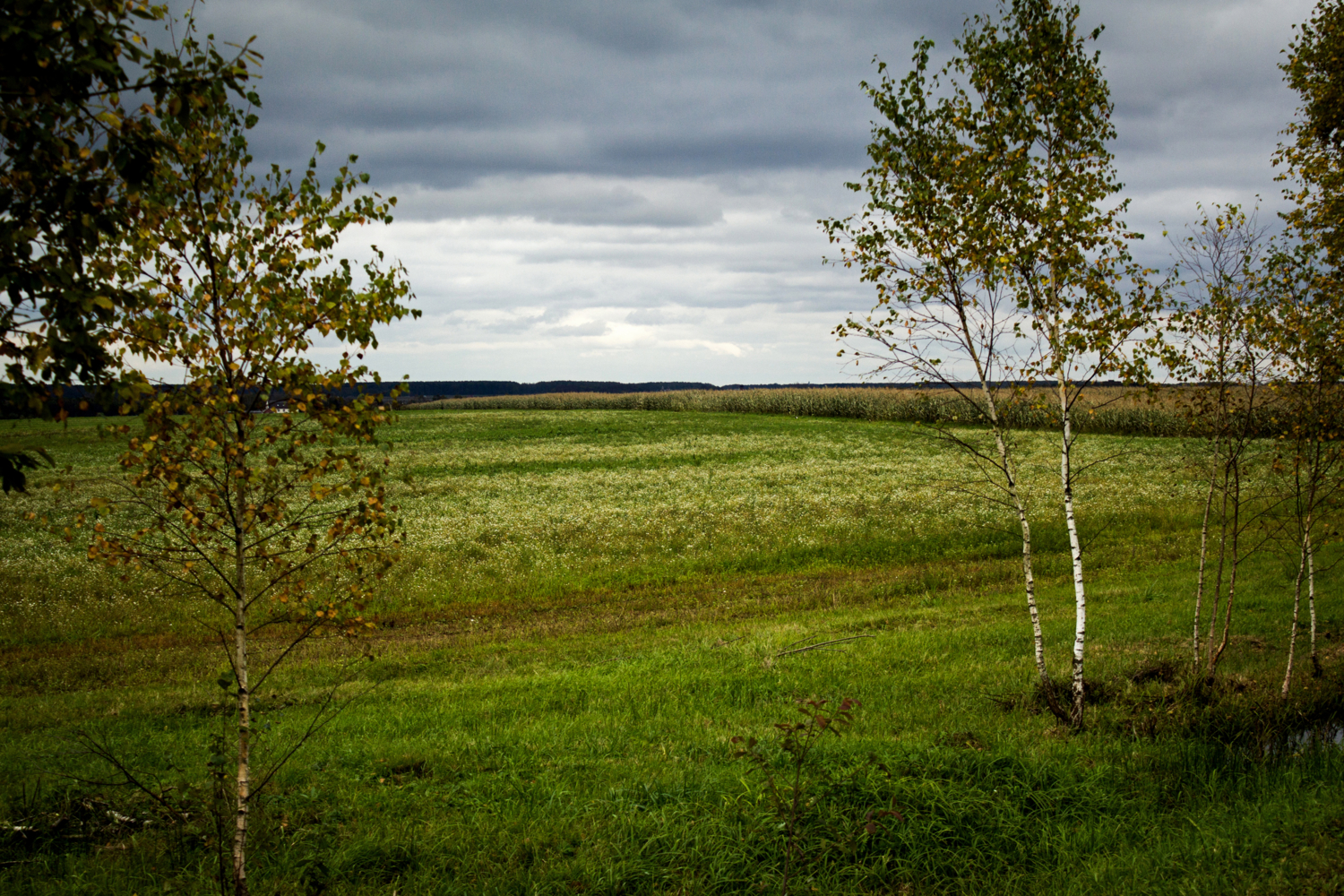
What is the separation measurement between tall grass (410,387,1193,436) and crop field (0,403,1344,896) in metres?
4.36

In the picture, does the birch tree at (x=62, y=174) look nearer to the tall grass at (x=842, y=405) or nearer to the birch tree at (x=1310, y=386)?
the tall grass at (x=842, y=405)

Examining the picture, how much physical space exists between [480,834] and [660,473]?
3158cm

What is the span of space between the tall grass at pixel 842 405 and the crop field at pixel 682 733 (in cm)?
436

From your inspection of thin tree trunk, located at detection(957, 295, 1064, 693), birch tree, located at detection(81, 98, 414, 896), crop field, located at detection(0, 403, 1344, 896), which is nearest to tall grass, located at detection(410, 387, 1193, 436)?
thin tree trunk, located at detection(957, 295, 1064, 693)

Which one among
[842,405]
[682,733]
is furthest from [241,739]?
[842,405]

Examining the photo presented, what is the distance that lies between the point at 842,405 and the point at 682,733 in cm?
8681

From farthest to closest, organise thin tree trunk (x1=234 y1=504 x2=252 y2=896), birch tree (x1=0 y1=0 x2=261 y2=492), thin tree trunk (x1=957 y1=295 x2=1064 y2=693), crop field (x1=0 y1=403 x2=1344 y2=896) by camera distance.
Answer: thin tree trunk (x1=957 y1=295 x2=1064 y2=693) → crop field (x1=0 y1=403 x2=1344 y2=896) → thin tree trunk (x1=234 y1=504 x2=252 y2=896) → birch tree (x1=0 y1=0 x2=261 y2=492)

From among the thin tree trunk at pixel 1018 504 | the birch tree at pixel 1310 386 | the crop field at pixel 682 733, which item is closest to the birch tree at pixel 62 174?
the crop field at pixel 682 733

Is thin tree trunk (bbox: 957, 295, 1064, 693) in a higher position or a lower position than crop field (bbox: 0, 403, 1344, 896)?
higher

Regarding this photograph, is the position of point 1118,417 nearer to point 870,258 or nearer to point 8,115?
point 870,258

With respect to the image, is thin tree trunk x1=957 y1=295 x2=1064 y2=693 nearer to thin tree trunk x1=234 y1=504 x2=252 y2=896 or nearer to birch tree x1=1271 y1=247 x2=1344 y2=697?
birch tree x1=1271 y1=247 x2=1344 y2=697

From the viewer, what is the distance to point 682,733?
9.55m

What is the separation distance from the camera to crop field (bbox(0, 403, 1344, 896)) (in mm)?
6613

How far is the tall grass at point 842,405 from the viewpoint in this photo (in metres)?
49.6
